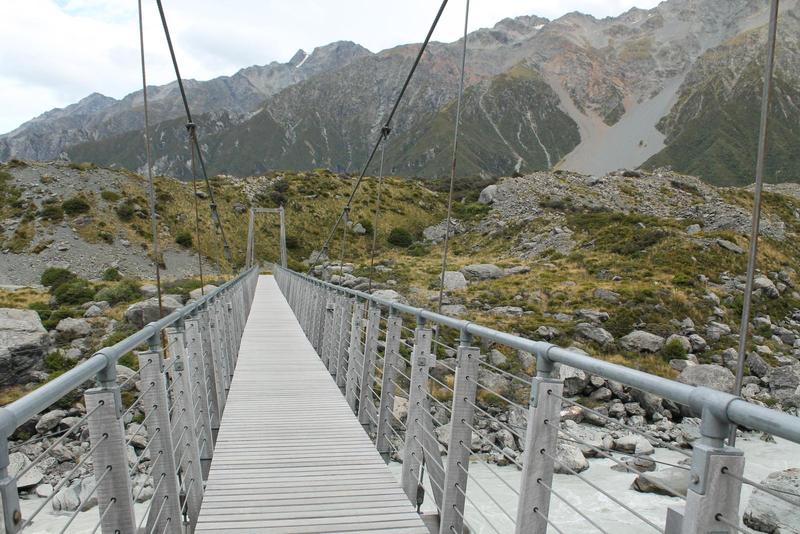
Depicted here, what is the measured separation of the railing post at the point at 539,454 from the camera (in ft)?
6.07

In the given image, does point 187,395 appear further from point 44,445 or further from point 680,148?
point 680,148

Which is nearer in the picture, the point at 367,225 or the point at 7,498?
the point at 7,498

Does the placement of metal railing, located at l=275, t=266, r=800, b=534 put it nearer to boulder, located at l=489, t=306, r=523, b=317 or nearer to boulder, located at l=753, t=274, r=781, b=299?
boulder, located at l=489, t=306, r=523, b=317

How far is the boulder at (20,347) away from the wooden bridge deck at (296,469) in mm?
8670

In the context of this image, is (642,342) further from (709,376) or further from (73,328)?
(73,328)

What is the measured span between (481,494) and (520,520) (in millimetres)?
7060

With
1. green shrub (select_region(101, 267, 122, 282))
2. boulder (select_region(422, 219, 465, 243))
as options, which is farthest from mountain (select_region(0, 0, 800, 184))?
green shrub (select_region(101, 267, 122, 282))

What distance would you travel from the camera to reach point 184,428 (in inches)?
120

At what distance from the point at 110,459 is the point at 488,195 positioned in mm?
45963

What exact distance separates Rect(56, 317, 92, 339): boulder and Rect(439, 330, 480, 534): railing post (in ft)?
51.8

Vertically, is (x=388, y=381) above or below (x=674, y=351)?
above

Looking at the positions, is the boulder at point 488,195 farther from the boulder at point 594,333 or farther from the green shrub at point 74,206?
the boulder at point 594,333

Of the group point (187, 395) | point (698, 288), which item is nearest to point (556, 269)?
point (698, 288)

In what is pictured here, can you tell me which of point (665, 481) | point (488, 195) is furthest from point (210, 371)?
point (488, 195)
